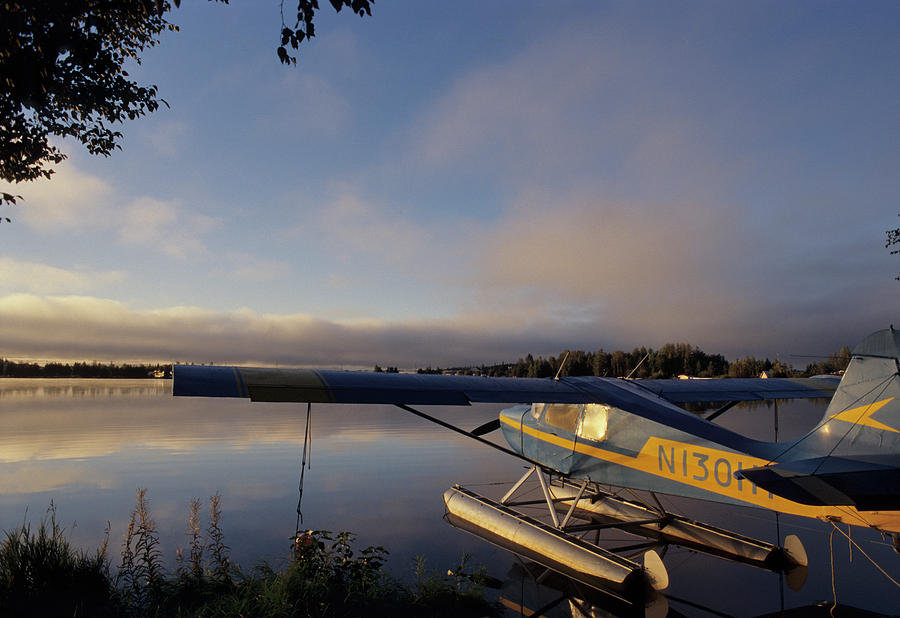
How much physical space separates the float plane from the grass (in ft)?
4.55

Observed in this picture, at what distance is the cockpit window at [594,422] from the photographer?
6.63m

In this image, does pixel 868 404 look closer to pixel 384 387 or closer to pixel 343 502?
pixel 384 387

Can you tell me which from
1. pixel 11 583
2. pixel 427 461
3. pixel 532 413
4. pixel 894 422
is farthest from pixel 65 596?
pixel 427 461

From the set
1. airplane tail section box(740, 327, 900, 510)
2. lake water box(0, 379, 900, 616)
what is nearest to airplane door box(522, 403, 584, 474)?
lake water box(0, 379, 900, 616)

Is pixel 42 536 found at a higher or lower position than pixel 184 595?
higher

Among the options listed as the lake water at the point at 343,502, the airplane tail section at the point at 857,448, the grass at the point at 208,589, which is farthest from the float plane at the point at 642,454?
the grass at the point at 208,589

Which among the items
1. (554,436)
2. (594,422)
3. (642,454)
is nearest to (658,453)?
(642,454)

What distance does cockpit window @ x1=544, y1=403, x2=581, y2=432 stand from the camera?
7129 mm

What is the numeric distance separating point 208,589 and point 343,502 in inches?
228

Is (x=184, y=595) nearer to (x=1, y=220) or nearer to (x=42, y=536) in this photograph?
(x=42, y=536)

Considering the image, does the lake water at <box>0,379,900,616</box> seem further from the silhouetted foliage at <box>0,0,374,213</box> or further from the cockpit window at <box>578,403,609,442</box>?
the silhouetted foliage at <box>0,0,374,213</box>

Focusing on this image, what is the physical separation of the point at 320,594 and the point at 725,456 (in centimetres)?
422

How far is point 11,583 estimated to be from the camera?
4.17 metres

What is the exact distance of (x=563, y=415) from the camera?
24.0ft
